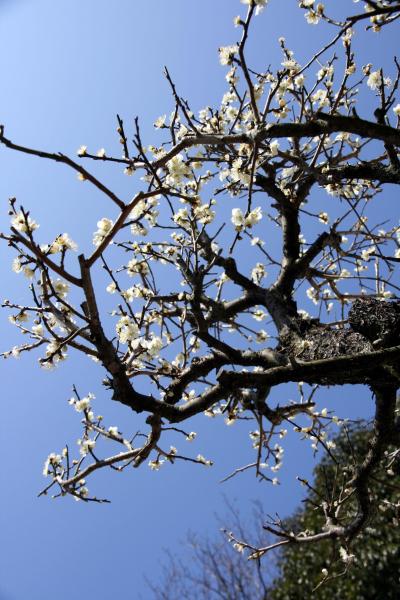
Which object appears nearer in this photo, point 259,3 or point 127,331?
point 259,3

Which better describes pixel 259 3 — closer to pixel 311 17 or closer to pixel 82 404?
pixel 311 17

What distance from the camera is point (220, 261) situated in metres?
4.26

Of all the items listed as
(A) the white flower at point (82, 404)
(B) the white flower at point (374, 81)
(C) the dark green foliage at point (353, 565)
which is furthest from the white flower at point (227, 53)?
(C) the dark green foliage at point (353, 565)

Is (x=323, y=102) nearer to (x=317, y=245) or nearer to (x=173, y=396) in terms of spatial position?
(x=317, y=245)

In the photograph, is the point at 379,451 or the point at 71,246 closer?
the point at 71,246

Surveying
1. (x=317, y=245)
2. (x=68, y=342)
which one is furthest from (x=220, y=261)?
(x=68, y=342)

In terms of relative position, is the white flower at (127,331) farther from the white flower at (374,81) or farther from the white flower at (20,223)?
the white flower at (374,81)

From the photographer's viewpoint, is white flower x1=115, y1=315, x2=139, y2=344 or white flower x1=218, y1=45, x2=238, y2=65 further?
white flower x1=218, y1=45, x2=238, y2=65

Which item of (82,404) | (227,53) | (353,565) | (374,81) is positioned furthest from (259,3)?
(353,565)

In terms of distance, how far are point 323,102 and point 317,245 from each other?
1165 millimetres

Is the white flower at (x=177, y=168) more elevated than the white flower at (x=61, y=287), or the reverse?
the white flower at (x=177, y=168)

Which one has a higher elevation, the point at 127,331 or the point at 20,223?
the point at 20,223

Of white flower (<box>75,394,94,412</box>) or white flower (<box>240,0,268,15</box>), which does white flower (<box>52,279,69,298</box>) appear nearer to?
white flower (<box>75,394,94,412</box>)

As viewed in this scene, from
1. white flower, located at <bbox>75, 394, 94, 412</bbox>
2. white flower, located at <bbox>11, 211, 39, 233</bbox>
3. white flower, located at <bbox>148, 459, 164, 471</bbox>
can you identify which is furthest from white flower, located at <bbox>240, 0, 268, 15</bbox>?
white flower, located at <bbox>148, 459, 164, 471</bbox>
